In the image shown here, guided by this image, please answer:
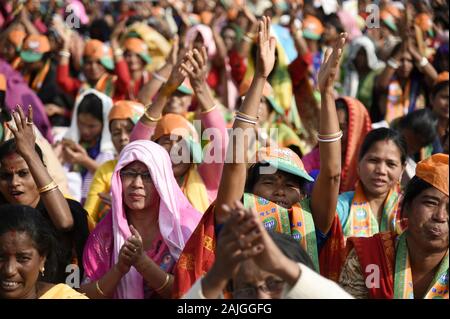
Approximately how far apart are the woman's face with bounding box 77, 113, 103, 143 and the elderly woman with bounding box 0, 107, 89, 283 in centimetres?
181

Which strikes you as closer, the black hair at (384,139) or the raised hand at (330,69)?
the raised hand at (330,69)

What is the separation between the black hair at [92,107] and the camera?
5.87m

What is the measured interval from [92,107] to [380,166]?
7.70ft

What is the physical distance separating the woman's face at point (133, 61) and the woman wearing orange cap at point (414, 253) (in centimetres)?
467

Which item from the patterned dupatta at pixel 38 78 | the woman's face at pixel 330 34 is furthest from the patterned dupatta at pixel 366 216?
the woman's face at pixel 330 34

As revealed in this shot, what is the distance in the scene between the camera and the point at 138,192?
3.74 meters

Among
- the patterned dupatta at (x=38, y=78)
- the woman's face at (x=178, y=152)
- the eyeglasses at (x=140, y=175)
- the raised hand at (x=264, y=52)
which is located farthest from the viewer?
the patterned dupatta at (x=38, y=78)

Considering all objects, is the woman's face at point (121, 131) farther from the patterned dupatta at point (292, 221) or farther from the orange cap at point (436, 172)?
the orange cap at point (436, 172)

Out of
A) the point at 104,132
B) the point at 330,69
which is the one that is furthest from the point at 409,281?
the point at 104,132

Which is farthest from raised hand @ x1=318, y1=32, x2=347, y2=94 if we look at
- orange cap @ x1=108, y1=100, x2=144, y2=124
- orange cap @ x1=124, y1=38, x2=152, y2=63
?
orange cap @ x1=124, y1=38, x2=152, y2=63

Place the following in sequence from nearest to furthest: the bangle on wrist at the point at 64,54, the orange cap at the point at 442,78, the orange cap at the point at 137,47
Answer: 1. the orange cap at the point at 442,78
2. the orange cap at the point at 137,47
3. the bangle on wrist at the point at 64,54

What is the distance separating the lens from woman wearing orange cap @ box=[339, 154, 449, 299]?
3096 mm

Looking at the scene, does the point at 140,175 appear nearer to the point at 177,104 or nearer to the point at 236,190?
the point at 236,190

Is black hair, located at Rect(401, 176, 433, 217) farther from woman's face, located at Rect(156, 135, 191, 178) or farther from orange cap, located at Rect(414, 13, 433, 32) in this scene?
orange cap, located at Rect(414, 13, 433, 32)
